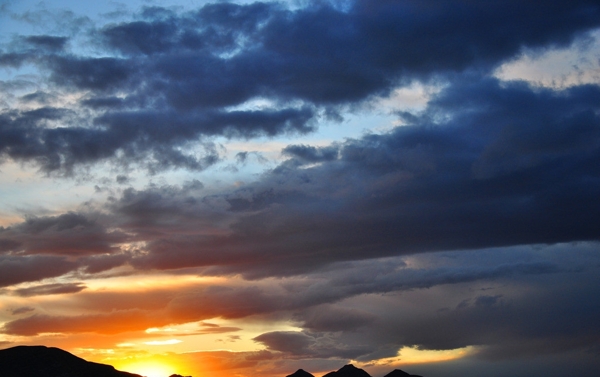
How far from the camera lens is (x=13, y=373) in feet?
650
